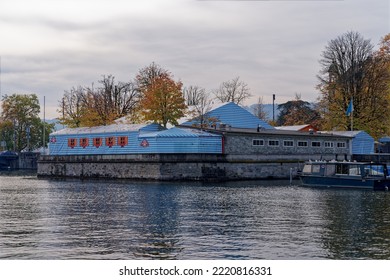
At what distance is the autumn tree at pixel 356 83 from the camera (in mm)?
82812

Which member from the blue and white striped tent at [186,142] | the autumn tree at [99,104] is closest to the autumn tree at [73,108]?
the autumn tree at [99,104]

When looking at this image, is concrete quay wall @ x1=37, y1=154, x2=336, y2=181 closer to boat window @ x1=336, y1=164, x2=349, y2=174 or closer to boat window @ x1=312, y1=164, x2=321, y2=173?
boat window @ x1=312, y1=164, x2=321, y2=173

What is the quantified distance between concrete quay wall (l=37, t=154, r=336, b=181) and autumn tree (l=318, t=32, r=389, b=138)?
369 inches

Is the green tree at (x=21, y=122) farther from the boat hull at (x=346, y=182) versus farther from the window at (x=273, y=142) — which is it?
the boat hull at (x=346, y=182)

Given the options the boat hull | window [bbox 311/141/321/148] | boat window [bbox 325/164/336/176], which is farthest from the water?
window [bbox 311/141/321/148]

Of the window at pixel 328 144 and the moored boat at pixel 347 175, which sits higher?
the window at pixel 328 144

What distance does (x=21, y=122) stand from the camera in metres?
136

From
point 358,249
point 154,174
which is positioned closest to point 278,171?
point 154,174

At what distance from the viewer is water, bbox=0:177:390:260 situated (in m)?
23.4

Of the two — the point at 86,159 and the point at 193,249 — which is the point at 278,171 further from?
the point at 193,249

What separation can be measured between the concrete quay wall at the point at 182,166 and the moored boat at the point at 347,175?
36.4 ft

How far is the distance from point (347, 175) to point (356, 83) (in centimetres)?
2976
